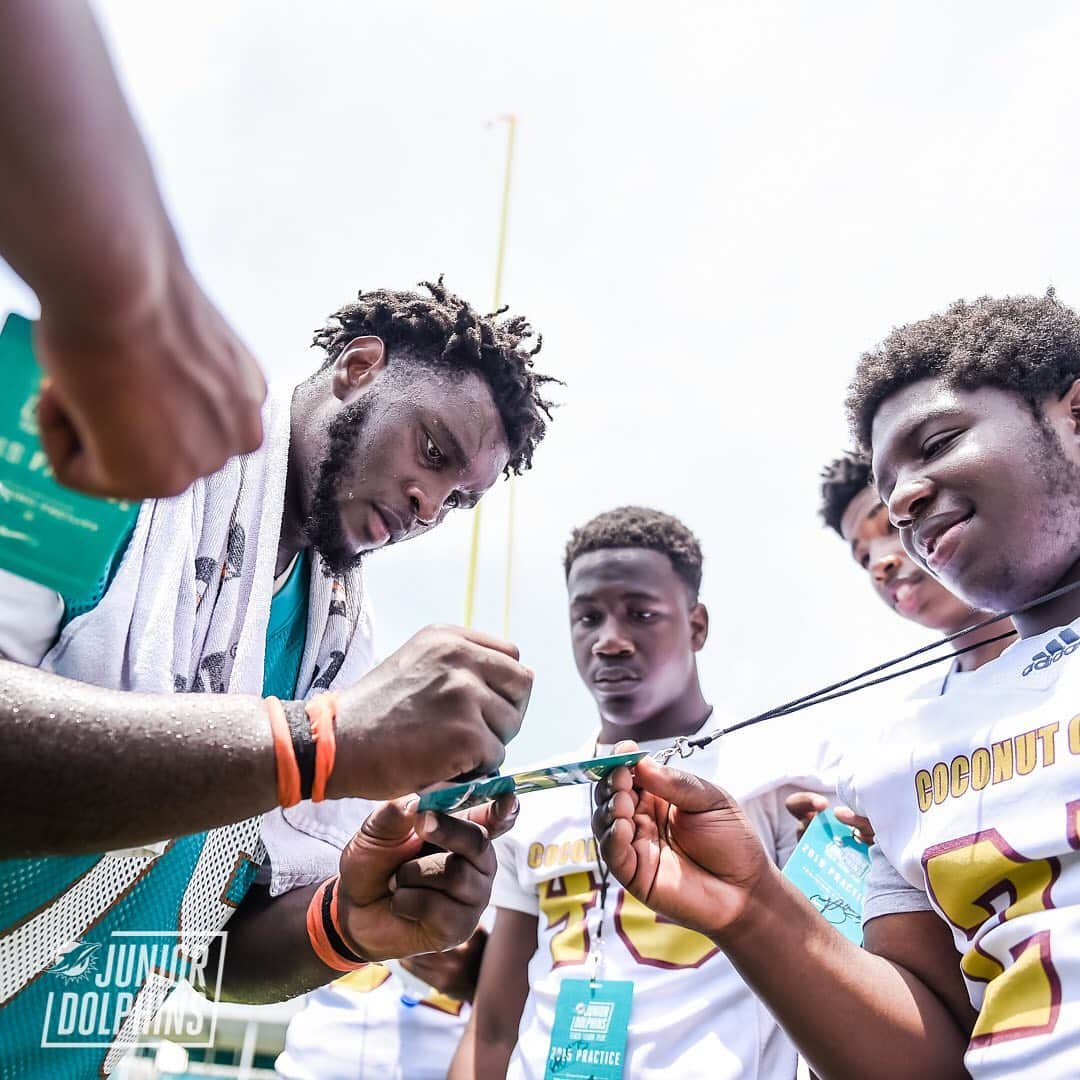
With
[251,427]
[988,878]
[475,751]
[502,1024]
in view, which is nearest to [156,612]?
[475,751]

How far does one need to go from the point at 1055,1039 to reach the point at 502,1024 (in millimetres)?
1956

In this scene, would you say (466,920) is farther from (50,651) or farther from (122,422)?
(122,422)

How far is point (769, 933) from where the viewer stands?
189cm

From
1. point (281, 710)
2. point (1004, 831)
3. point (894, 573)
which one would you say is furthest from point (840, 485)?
point (281, 710)

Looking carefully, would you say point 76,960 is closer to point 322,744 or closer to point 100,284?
point 322,744

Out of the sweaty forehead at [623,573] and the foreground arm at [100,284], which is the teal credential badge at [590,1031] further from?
the foreground arm at [100,284]

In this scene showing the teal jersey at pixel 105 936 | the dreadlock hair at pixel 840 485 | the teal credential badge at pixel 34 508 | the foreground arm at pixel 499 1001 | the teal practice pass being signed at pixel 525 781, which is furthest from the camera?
the dreadlock hair at pixel 840 485

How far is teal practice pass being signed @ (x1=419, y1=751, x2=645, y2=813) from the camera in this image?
5.45 ft

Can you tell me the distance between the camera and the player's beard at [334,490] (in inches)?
101

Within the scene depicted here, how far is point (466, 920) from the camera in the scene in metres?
2.08

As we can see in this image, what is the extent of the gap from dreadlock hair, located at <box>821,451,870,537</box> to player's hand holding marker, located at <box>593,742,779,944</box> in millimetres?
2782

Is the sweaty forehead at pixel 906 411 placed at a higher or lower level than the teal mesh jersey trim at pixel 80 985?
higher

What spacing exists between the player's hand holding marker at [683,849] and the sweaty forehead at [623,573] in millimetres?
1969

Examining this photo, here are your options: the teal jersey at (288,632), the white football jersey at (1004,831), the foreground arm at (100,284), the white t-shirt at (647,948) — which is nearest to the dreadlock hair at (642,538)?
the white t-shirt at (647,948)
